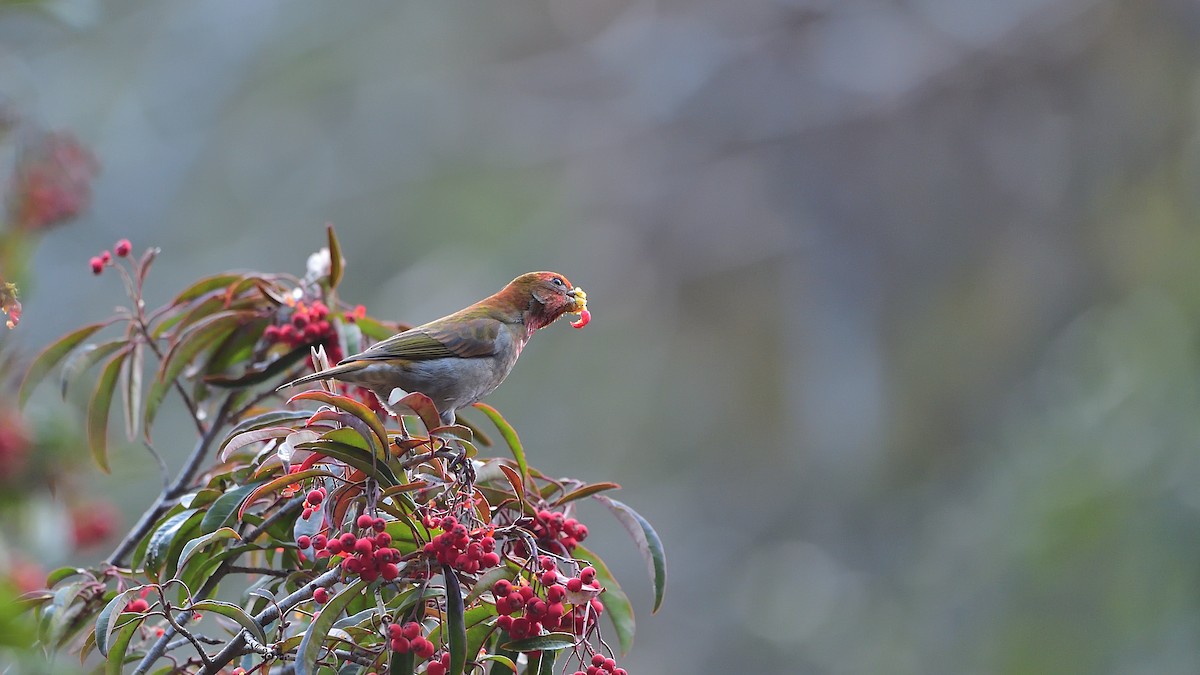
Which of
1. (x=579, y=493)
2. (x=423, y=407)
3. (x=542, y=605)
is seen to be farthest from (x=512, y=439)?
(x=542, y=605)

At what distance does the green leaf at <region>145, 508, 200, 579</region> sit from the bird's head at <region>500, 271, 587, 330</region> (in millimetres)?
1075

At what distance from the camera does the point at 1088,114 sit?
9867mm

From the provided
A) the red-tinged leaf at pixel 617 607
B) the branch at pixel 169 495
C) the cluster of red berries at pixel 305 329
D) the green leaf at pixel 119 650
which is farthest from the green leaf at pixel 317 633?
the cluster of red berries at pixel 305 329

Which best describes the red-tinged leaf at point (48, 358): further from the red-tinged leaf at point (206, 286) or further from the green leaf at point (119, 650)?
the green leaf at point (119, 650)

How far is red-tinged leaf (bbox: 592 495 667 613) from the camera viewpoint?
1.92 meters

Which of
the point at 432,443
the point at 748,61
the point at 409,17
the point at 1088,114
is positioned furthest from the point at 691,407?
the point at 432,443

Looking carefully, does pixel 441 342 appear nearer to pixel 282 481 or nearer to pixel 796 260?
pixel 282 481

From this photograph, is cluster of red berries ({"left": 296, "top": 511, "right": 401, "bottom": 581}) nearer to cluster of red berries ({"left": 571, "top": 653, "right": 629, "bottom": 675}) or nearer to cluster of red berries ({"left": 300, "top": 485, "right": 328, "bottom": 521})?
cluster of red berries ({"left": 300, "top": 485, "right": 328, "bottom": 521})

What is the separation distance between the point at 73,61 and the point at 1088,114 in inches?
467

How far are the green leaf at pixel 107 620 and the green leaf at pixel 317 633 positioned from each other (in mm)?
293

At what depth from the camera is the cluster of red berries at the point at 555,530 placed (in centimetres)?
185

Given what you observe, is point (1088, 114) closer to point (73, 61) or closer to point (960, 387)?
point (960, 387)

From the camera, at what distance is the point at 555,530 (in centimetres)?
186

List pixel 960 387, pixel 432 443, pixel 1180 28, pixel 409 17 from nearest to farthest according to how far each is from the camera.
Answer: pixel 432 443 < pixel 1180 28 < pixel 960 387 < pixel 409 17
